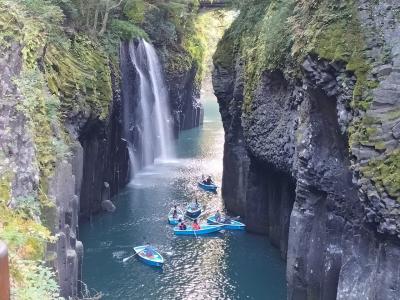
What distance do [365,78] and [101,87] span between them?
16.3 m

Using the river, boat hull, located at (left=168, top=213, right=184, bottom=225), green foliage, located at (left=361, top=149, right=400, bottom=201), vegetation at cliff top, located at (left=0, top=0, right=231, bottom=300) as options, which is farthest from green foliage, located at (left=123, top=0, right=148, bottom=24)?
green foliage, located at (left=361, top=149, right=400, bottom=201)

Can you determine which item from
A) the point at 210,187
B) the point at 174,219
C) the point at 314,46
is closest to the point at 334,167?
the point at 314,46

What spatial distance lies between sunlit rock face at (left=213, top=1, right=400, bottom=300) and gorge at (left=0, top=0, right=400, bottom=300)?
0.05 meters

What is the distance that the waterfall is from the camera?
38.7m

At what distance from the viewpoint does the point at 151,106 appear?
42.9 m

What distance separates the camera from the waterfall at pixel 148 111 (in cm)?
3872

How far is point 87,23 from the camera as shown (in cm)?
3016

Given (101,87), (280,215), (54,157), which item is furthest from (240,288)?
(101,87)

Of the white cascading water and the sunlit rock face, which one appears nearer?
the sunlit rock face

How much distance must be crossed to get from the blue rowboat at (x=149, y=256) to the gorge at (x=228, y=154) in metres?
0.47

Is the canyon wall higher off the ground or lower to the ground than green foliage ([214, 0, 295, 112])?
lower

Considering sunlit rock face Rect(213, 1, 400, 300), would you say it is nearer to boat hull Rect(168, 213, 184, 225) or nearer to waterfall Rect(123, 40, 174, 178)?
boat hull Rect(168, 213, 184, 225)

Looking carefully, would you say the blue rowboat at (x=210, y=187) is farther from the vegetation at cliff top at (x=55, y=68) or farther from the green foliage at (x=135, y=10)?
the green foliage at (x=135, y=10)

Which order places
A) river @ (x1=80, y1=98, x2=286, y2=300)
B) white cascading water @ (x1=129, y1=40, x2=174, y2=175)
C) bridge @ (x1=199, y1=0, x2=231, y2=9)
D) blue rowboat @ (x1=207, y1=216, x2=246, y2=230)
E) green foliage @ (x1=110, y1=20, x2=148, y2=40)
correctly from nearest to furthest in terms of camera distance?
1. river @ (x1=80, y1=98, x2=286, y2=300)
2. blue rowboat @ (x1=207, y1=216, x2=246, y2=230)
3. green foliage @ (x1=110, y1=20, x2=148, y2=40)
4. white cascading water @ (x1=129, y1=40, x2=174, y2=175)
5. bridge @ (x1=199, y1=0, x2=231, y2=9)
